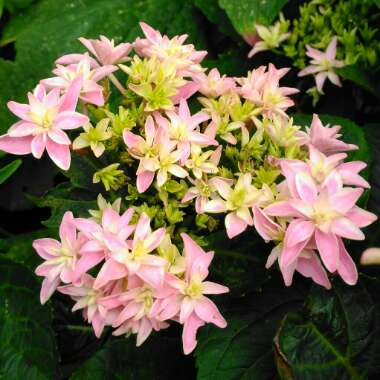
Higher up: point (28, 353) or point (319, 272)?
point (319, 272)

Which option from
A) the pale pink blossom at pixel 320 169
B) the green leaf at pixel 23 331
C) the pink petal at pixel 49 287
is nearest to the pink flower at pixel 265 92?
the pale pink blossom at pixel 320 169

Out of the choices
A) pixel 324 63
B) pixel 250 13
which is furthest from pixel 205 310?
pixel 250 13

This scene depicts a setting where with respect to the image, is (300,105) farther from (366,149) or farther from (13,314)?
(13,314)

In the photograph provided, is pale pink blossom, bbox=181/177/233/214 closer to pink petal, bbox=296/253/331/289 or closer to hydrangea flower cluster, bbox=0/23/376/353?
hydrangea flower cluster, bbox=0/23/376/353

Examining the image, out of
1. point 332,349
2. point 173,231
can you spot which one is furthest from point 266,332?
point 173,231

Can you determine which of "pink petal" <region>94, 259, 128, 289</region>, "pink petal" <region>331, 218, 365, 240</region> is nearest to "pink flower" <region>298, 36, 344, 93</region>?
"pink petal" <region>331, 218, 365, 240</region>

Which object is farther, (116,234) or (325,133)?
(325,133)
